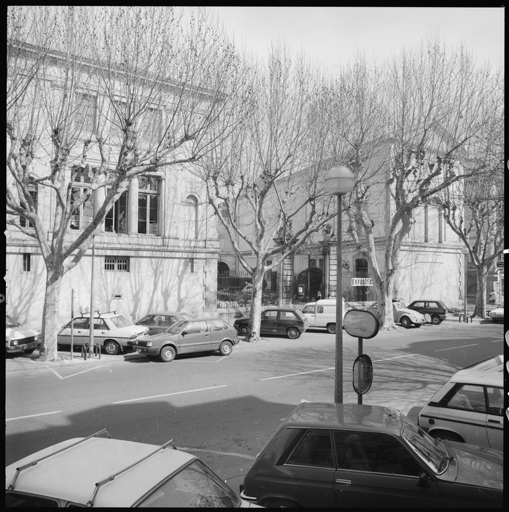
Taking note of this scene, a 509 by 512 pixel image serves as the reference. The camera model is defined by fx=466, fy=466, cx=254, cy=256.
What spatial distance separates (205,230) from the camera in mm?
27891

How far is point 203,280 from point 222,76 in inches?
560

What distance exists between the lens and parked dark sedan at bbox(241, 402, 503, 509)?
464cm

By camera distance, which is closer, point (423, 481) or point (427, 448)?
point (423, 481)

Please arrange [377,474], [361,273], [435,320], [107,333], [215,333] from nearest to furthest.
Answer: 1. [377,474]
2. [215,333]
3. [107,333]
4. [435,320]
5. [361,273]

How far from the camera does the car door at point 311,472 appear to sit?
4.81 m

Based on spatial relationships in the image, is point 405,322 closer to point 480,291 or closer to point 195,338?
point 480,291

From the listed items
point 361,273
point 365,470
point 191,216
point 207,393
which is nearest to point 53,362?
point 207,393

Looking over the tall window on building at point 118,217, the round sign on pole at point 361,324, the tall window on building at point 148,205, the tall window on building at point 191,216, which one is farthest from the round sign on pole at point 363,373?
the tall window on building at point 191,216

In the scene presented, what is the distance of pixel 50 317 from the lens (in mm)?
15609

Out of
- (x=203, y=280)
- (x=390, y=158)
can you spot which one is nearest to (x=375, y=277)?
(x=390, y=158)

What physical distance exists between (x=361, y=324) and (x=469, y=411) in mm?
2131

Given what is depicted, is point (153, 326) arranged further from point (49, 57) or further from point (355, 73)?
point (355, 73)

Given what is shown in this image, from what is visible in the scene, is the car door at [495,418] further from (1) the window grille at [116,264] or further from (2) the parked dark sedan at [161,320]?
(1) the window grille at [116,264]

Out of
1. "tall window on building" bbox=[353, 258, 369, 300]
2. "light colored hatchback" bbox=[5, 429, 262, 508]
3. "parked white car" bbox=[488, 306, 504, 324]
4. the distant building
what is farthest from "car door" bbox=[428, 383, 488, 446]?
"tall window on building" bbox=[353, 258, 369, 300]
